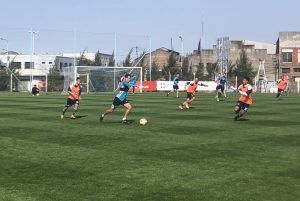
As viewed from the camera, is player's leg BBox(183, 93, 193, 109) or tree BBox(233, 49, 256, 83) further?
tree BBox(233, 49, 256, 83)

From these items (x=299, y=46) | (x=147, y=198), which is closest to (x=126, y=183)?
(x=147, y=198)

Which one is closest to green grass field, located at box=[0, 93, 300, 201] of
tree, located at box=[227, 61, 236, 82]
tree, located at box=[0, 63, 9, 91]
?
tree, located at box=[0, 63, 9, 91]

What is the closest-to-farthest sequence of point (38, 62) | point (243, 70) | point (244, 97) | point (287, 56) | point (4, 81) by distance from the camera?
point (244, 97) < point (4, 81) < point (243, 70) < point (287, 56) < point (38, 62)

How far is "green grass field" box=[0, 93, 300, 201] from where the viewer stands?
27.3 feet

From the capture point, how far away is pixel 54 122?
67.4 feet

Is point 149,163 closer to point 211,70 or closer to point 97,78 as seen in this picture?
point 97,78

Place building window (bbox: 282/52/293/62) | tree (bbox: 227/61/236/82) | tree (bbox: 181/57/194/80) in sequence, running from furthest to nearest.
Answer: building window (bbox: 282/52/293/62) → tree (bbox: 181/57/194/80) → tree (bbox: 227/61/236/82)

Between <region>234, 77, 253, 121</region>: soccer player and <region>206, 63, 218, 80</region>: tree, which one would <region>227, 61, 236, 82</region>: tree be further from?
<region>234, 77, 253, 121</region>: soccer player

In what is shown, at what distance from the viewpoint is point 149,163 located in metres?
10.9

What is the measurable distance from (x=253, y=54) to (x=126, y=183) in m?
100

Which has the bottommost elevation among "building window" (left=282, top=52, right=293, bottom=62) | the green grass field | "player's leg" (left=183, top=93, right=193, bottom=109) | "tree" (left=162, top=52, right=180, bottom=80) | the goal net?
the green grass field

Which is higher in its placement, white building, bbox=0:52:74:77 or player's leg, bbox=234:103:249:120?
white building, bbox=0:52:74:77

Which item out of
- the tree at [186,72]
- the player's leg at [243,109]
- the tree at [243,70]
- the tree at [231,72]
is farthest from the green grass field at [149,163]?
the tree at [186,72]

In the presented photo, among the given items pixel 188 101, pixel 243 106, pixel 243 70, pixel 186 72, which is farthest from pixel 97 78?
pixel 243 106
